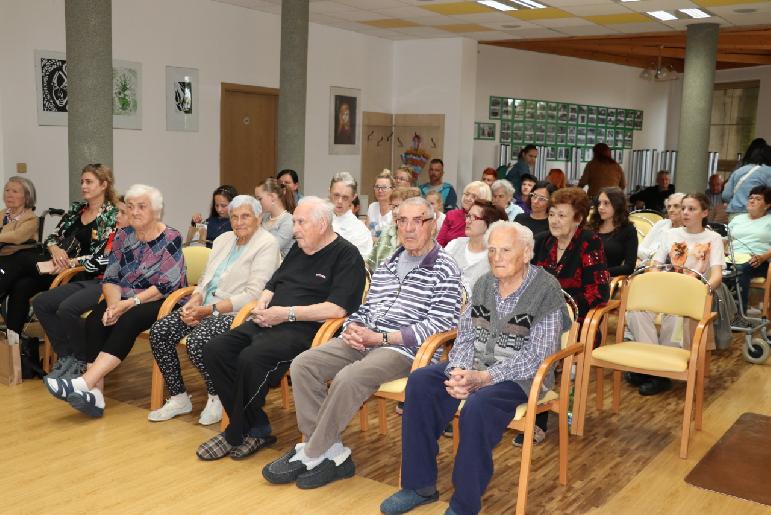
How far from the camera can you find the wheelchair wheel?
594 centimetres

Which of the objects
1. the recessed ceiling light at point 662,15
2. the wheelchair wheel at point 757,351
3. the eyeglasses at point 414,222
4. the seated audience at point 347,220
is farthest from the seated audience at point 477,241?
the recessed ceiling light at point 662,15

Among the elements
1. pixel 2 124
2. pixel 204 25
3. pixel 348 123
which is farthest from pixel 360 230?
pixel 348 123

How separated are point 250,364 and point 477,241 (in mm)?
1687

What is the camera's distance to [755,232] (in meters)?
6.75

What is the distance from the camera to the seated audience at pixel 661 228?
20.8ft

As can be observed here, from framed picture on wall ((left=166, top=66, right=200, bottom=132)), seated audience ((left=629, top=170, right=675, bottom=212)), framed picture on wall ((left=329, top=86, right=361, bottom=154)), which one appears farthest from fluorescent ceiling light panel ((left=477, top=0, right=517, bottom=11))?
seated audience ((left=629, top=170, right=675, bottom=212))

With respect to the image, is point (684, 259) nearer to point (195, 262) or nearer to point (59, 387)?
point (195, 262)

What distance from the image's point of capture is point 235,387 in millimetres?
4008

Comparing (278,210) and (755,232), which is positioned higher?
(278,210)

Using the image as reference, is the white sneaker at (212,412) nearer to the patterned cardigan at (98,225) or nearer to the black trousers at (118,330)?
the black trousers at (118,330)

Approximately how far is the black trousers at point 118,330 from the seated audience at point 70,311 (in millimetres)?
111

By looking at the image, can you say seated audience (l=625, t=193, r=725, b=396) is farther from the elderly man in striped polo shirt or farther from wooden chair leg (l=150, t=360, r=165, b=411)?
wooden chair leg (l=150, t=360, r=165, b=411)

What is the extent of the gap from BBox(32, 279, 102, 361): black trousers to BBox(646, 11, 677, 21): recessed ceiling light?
24.0 ft

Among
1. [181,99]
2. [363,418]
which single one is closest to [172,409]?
[363,418]
